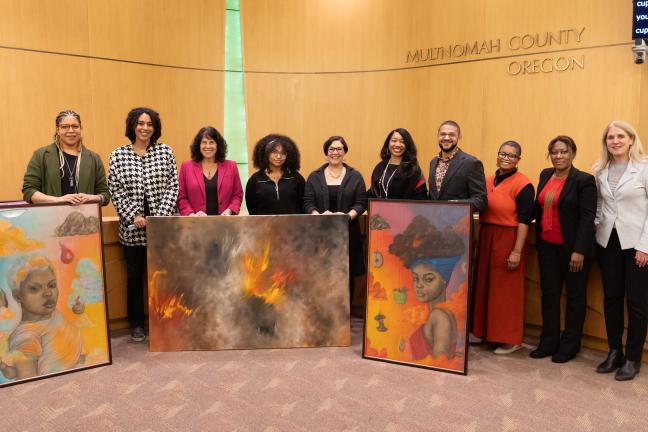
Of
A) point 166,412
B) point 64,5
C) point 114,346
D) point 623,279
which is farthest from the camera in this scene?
point 64,5

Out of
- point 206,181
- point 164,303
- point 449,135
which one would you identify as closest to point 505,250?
point 449,135

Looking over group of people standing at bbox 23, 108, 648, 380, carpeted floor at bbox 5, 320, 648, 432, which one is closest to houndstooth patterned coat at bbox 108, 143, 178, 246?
group of people standing at bbox 23, 108, 648, 380

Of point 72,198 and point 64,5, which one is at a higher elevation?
point 64,5

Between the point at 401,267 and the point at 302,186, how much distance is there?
3.70 ft

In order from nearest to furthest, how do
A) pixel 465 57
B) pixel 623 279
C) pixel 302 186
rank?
pixel 623 279
pixel 302 186
pixel 465 57

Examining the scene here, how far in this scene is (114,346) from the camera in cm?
405

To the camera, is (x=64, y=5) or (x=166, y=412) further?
(x=64, y=5)

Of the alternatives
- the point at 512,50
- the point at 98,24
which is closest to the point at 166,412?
the point at 98,24

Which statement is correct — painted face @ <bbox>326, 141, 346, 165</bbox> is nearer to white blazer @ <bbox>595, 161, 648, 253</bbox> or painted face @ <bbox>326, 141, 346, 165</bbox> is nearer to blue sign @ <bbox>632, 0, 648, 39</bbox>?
white blazer @ <bbox>595, 161, 648, 253</bbox>

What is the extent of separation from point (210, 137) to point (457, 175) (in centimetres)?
187

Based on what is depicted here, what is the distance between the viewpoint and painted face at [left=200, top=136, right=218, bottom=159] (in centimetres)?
418

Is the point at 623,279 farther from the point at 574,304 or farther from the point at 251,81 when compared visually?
the point at 251,81

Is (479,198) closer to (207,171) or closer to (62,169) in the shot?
(207,171)

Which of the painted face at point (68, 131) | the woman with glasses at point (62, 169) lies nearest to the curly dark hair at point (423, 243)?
the woman with glasses at point (62, 169)
